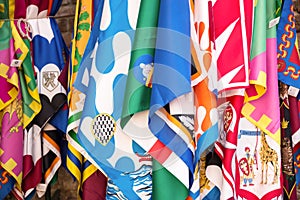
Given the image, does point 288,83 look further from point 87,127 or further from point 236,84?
point 87,127

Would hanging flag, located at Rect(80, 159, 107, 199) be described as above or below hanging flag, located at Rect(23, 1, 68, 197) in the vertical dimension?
below

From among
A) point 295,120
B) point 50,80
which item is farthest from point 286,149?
point 50,80

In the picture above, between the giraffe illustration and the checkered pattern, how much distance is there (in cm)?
39

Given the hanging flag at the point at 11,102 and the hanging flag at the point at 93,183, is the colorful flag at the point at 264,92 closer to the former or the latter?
the hanging flag at the point at 93,183

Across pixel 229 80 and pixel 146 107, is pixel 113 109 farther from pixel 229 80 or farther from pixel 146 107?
pixel 229 80

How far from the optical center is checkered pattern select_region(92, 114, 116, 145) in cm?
125

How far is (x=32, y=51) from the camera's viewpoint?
1.57 metres

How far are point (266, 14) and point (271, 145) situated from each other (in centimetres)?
35

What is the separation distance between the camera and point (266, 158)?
132 cm

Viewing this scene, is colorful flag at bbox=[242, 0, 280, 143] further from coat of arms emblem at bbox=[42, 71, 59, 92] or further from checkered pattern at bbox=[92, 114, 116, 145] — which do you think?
coat of arms emblem at bbox=[42, 71, 59, 92]

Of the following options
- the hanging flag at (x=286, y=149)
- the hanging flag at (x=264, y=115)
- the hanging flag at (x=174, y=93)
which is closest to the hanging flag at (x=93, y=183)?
the hanging flag at (x=174, y=93)

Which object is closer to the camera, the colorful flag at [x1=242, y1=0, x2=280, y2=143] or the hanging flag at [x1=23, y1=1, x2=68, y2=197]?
the colorful flag at [x1=242, y1=0, x2=280, y2=143]

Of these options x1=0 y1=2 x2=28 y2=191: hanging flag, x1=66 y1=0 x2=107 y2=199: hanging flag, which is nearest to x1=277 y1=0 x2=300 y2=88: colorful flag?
x1=66 y1=0 x2=107 y2=199: hanging flag

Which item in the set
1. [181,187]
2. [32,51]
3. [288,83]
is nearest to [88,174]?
[181,187]
